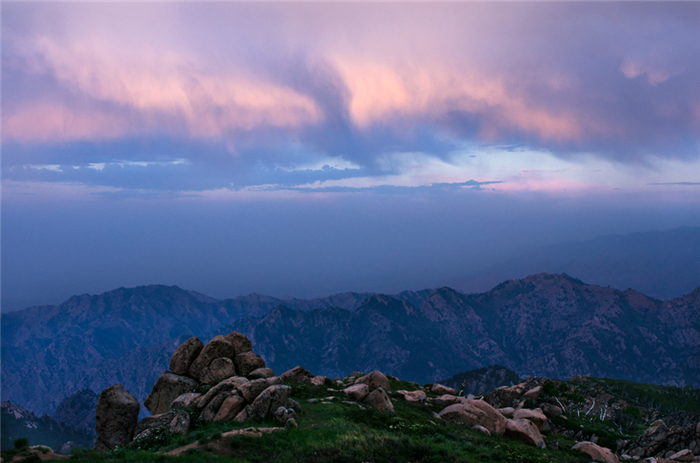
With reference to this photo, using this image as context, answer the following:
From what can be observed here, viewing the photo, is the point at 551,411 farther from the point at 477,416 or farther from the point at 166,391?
the point at 166,391

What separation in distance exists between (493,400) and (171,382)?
76770 millimetres

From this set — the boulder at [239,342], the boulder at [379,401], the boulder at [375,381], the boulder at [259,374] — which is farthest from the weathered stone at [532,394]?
the boulder at [239,342]

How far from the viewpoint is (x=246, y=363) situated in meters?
68.1

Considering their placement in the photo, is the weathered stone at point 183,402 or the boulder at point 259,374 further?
the boulder at point 259,374

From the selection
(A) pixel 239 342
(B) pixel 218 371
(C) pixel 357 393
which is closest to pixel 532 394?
(C) pixel 357 393

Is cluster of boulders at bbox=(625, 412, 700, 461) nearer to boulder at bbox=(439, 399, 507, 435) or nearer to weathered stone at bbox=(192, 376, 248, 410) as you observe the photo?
boulder at bbox=(439, 399, 507, 435)

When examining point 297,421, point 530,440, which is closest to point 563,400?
point 530,440

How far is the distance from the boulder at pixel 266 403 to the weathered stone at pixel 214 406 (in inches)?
137

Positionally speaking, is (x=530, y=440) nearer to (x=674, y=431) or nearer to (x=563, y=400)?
(x=674, y=431)

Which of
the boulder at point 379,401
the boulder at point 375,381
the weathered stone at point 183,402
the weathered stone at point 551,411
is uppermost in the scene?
the weathered stone at point 183,402

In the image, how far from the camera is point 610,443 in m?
76.7

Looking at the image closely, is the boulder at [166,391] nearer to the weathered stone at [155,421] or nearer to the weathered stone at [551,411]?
the weathered stone at [155,421]

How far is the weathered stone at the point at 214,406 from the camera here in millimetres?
46494

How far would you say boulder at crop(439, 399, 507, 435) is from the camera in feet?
185
